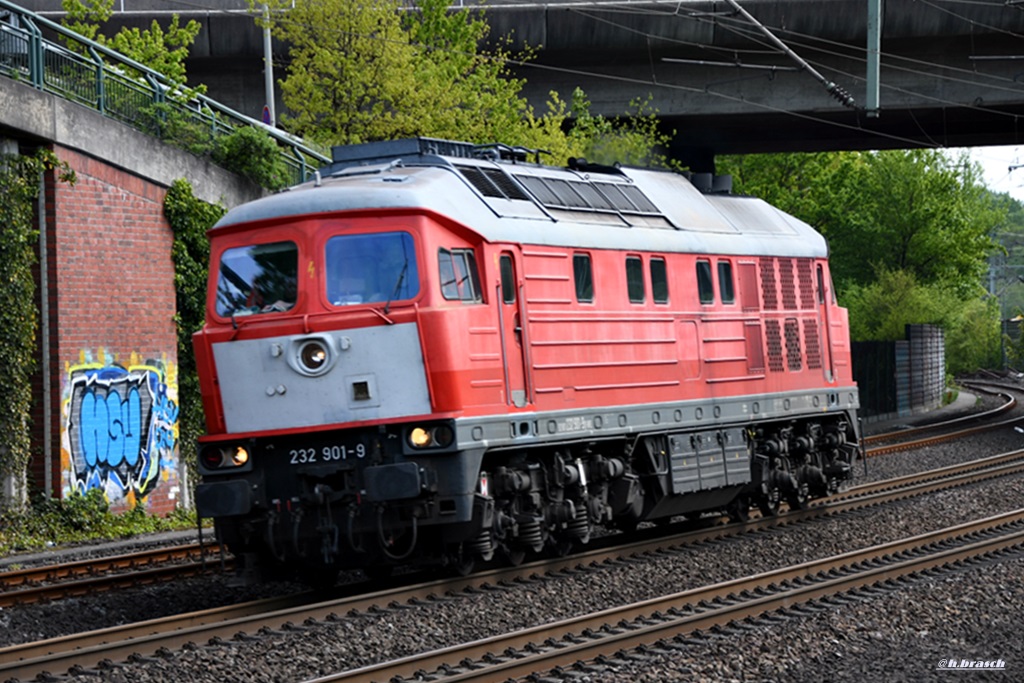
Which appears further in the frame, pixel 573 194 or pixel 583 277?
pixel 573 194

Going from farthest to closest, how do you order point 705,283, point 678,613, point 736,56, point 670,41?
point 670,41 < point 736,56 < point 705,283 < point 678,613

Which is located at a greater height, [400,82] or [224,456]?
[400,82]

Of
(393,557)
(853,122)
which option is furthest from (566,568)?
(853,122)

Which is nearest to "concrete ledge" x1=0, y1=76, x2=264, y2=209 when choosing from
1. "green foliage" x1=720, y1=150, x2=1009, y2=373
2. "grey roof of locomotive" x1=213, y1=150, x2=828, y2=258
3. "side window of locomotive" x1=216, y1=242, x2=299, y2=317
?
"grey roof of locomotive" x1=213, y1=150, x2=828, y2=258

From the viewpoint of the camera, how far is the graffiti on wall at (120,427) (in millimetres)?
18766

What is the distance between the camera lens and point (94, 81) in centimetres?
2052

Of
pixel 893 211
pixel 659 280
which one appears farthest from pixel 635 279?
pixel 893 211

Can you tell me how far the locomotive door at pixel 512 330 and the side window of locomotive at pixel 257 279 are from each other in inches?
74.1

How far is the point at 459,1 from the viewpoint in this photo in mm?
32844

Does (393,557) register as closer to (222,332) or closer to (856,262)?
(222,332)

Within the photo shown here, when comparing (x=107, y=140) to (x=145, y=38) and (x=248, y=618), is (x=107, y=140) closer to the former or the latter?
(x=248, y=618)

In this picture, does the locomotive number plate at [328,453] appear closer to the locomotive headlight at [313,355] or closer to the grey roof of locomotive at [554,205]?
the locomotive headlight at [313,355]

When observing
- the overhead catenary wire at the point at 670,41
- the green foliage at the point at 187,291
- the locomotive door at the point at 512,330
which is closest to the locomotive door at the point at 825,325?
the locomotive door at the point at 512,330

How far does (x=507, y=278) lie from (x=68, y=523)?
25.2ft
